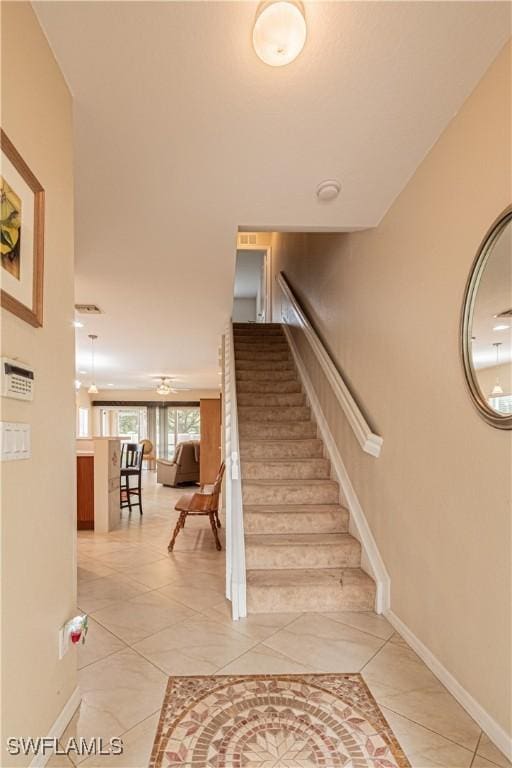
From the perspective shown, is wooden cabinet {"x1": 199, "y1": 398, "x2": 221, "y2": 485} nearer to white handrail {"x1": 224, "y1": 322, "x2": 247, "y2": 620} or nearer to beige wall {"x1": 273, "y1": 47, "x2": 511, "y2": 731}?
white handrail {"x1": 224, "y1": 322, "x2": 247, "y2": 620}

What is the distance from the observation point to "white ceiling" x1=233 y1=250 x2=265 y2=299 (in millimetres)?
8938

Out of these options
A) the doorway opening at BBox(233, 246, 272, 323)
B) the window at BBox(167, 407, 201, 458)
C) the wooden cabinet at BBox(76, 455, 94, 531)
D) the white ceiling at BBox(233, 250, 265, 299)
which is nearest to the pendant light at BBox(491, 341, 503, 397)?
the wooden cabinet at BBox(76, 455, 94, 531)

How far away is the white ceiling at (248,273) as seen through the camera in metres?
8.94

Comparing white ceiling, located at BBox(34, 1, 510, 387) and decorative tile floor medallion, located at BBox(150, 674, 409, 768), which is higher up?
white ceiling, located at BBox(34, 1, 510, 387)

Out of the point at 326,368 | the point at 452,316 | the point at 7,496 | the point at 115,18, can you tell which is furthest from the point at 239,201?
the point at 7,496

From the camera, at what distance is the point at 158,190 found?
7.32ft

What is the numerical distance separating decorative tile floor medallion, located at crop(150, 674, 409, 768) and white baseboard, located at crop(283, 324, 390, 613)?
667 mm

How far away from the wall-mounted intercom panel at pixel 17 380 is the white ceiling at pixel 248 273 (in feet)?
24.1

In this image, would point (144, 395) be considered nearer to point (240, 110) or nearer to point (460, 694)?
point (240, 110)

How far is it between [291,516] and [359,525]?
0.48 meters

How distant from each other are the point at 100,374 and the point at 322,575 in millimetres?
8058

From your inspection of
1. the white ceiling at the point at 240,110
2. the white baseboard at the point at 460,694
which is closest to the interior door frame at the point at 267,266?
the white ceiling at the point at 240,110

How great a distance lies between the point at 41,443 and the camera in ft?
4.37

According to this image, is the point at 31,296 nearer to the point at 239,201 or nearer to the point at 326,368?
the point at 239,201
